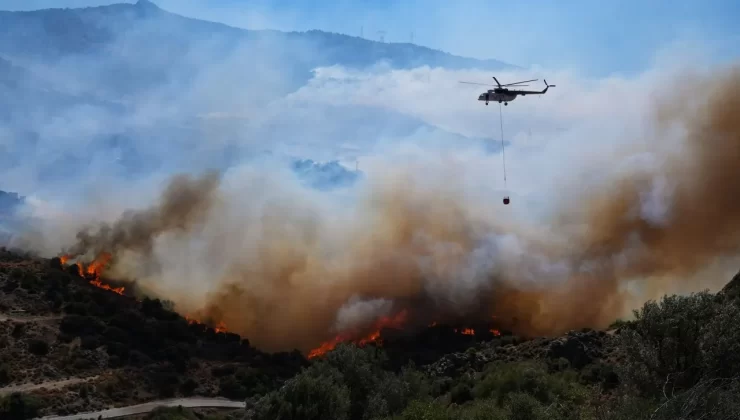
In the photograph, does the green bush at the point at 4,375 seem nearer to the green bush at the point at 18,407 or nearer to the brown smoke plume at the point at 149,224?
the green bush at the point at 18,407

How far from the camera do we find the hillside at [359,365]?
36.4m

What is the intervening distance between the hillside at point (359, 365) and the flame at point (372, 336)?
3.18ft

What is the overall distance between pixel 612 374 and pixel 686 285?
3517 cm

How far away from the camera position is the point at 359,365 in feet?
182

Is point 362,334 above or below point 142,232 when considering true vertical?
below

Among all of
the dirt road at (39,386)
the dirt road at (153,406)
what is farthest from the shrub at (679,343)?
the dirt road at (39,386)

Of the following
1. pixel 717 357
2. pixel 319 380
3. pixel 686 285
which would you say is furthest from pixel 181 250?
pixel 717 357

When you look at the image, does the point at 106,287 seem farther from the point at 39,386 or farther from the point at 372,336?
the point at 372,336

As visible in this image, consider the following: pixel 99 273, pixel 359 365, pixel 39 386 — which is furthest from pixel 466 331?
pixel 99 273

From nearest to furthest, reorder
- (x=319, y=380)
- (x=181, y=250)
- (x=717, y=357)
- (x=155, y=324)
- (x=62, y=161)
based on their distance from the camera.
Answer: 1. (x=717, y=357)
2. (x=319, y=380)
3. (x=155, y=324)
4. (x=181, y=250)
5. (x=62, y=161)

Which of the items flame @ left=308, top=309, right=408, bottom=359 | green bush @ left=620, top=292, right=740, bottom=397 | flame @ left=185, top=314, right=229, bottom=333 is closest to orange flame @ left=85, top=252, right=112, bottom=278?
flame @ left=185, top=314, right=229, bottom=333

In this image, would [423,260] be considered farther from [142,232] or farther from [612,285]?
[142,232]

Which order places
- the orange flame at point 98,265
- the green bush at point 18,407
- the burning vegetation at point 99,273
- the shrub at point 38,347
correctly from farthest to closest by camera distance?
the orange flame at point 98,265, the burning vegetation at point 99,273, the shrub at point 38,347, the green bush at point 18,407

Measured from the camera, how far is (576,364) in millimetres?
59000
